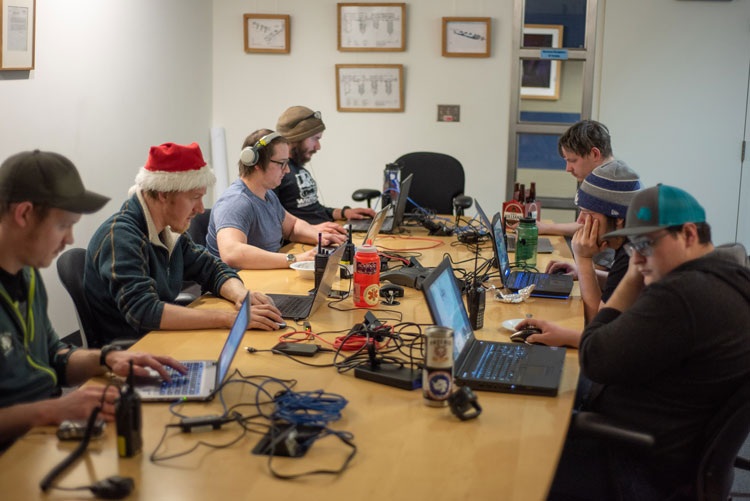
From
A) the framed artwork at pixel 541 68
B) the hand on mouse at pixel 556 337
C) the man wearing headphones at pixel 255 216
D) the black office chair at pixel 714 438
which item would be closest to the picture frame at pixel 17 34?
the man wearing headphones at pixel 255 216

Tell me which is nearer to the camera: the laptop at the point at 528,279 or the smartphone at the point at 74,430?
the smartphone at the point at 74,430

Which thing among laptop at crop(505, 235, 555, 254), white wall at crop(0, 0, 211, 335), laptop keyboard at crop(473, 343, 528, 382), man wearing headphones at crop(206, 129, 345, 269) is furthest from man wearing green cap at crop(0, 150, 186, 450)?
laptop at crop(505, 235, 555, 254)

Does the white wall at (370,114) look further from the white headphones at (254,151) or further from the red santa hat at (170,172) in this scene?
the red santa hat at (170,172)

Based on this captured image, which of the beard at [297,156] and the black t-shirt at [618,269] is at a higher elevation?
the beard at [297,156]

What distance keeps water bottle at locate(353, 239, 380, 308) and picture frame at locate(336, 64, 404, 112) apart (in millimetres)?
3569

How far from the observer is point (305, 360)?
2055 millimetres

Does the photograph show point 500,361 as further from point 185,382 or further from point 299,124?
point 299,124

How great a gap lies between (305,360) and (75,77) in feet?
9.27

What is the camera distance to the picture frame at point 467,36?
5770mm

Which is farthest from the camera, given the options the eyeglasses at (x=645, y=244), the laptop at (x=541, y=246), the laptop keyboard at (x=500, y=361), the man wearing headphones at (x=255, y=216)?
the laptop at (x=541, y=246)

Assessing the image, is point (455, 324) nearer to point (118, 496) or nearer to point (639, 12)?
point (118, 496)

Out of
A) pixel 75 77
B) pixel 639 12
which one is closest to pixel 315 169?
pixel 75 77

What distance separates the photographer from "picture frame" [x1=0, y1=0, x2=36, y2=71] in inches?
137

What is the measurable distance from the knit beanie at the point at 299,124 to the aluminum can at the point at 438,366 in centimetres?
271
